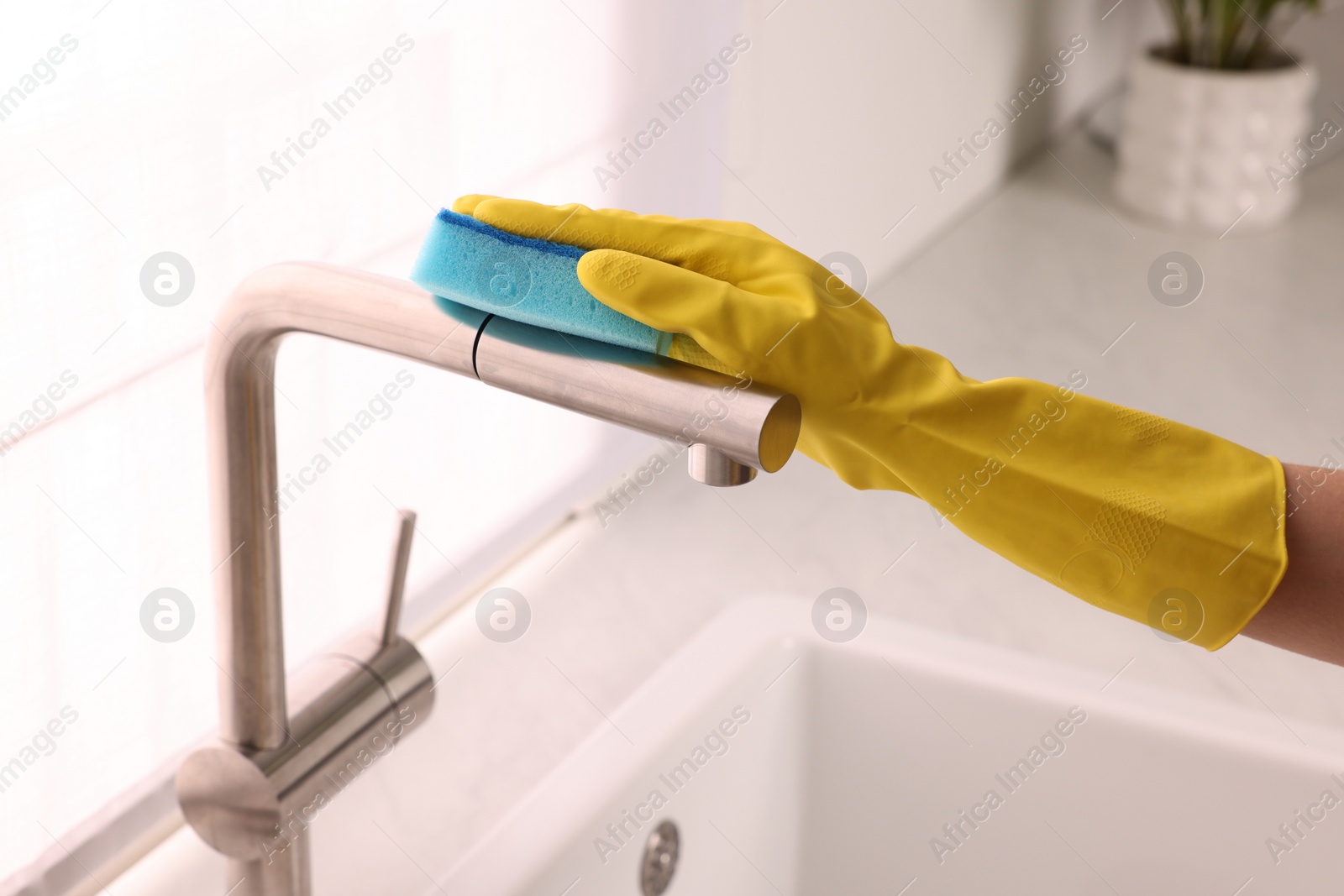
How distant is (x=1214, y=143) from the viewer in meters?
1.64

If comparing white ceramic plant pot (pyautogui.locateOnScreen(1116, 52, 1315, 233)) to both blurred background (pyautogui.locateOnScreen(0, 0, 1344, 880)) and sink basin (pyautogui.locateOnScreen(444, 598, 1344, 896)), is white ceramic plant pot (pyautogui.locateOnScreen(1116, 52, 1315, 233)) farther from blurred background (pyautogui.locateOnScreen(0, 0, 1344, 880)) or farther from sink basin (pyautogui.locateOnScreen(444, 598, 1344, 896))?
sink basin (pyautogui.locateOnScreen(444, 598, 1344, 896))

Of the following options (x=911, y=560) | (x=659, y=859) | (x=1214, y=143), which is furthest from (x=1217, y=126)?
(x=659, y=859)

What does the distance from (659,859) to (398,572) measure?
291 mm

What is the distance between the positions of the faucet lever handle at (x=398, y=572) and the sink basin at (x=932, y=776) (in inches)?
7.5

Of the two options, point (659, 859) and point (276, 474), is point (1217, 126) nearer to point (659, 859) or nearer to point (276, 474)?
point (659, 859)

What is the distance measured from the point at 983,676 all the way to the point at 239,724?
1.49 feet

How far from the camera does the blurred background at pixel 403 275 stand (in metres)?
0.57

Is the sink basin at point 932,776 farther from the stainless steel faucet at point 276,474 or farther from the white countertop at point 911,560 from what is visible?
the stainless steel faucet at point 276,474

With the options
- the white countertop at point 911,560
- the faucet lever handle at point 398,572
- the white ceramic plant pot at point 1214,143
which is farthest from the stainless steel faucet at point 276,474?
the white ceramic plant pot at point 1214,143

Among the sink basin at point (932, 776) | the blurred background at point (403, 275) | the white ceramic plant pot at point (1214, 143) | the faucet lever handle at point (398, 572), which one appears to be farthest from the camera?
the white ceramic plant pot at point (1214, 143)

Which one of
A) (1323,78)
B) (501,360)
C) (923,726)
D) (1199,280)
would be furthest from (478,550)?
(1323,78)

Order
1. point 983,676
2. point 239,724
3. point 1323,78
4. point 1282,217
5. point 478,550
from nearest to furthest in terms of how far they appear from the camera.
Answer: point 239,724 → point 983,676 → point 478,550 → point 1282,217 → point 1323,78

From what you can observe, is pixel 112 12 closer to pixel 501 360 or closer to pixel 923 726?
pixel 501 360

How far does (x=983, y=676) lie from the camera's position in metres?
0.75
